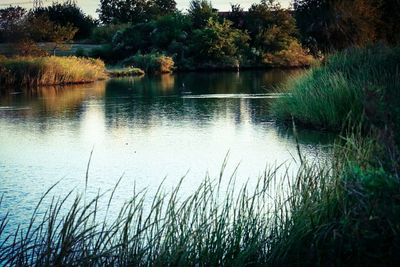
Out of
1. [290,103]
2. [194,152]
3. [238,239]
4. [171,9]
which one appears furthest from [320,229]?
[171,9]

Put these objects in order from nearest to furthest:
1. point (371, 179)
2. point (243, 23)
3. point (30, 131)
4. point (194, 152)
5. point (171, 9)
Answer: point (371, 179) < point (194, 152) < point (30, 131) < point (243, 23) < point (171, 9)

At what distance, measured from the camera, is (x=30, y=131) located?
12727 millimetres

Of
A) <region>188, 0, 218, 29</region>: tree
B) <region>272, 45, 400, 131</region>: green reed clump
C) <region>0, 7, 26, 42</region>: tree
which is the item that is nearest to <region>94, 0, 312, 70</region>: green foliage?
<region>188, 0, 218, 29</region>: tree

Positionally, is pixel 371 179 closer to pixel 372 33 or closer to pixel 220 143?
pixel 220 143

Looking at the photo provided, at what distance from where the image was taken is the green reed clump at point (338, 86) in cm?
1151

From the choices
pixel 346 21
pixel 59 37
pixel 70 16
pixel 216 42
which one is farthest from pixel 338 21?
pixel 70 16

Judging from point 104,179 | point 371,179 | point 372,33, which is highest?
point 372,33

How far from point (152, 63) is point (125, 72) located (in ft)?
8.46

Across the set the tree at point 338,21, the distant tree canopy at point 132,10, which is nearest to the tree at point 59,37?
the distant tree canopy at point 132,10

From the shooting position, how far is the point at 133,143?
10852 mm

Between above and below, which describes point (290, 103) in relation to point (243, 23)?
below

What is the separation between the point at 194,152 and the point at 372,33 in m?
9.33

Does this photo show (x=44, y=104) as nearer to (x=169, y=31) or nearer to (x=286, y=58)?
(x=169, y=31)

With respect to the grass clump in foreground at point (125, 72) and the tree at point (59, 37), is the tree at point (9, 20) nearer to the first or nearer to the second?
the tree at point (59, 37)
